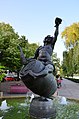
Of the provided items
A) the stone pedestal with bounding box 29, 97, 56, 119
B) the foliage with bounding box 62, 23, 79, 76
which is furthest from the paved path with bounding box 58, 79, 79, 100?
the stone pedestal with bounding box 29, 97, 56, 119

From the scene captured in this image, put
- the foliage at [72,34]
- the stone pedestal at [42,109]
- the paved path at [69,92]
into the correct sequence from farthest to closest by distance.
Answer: the foliage at [72,34]
the paved path at [69,92]
the stone pedestal at [42,109]

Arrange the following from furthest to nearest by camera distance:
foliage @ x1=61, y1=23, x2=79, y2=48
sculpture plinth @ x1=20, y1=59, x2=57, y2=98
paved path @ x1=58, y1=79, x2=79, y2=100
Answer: foliage @ x1=61, y1=23, x2=79, y2=48
paved path @ x1=58, y1=79, x2=79, y2=100
sculpture plinth @ x1=20, y1=59, x2=57, y2=98

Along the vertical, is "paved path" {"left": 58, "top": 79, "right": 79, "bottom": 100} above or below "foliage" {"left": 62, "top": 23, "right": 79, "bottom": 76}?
below

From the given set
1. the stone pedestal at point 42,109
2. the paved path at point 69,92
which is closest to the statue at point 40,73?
the stone pedestal at point 42,109

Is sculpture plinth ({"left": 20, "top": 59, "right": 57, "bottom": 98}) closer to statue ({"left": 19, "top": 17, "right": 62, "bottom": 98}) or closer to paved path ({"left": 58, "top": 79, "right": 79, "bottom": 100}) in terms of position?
statue ({"left": 19, "top": 17, "right": 62, "bottom": 98})

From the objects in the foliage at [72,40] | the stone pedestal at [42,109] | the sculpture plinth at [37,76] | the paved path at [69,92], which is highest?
the foliage at [72,40]

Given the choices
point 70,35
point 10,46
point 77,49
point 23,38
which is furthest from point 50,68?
point 23,38

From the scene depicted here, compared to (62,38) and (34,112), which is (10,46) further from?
(34,112)

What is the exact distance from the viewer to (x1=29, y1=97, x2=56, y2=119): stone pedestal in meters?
7.99

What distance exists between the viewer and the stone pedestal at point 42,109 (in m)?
7.99

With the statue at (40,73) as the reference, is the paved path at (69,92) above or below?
below

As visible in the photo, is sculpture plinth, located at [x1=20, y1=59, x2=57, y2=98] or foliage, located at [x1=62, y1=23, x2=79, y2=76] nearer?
sculpture plinth, located at [x1=20, y1=59, x2=57, y2=98]

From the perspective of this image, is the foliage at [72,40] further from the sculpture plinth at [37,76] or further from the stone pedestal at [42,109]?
the sculpture plinth at [37,76]

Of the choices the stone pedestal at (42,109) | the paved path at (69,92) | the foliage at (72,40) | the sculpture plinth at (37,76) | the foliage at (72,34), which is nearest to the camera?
the sculpture plinth at (37,76)
